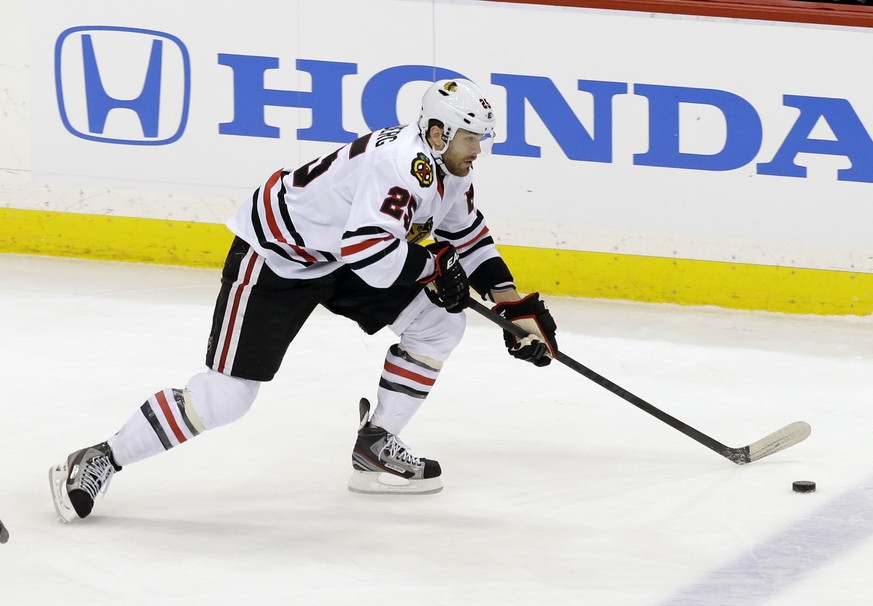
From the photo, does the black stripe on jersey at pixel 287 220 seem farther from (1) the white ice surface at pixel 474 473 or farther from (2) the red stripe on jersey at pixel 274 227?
(1) the white ice surface at pixel 474 473

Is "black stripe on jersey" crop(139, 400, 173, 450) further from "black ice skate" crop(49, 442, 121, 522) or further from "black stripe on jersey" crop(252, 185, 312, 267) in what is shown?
"black stripe on jersey" crop(252, 185, 312, 267)

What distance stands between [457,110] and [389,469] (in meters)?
0.92

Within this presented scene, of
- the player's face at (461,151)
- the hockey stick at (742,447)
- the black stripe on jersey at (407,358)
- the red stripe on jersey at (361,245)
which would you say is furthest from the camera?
the hockey stick at (742,447)

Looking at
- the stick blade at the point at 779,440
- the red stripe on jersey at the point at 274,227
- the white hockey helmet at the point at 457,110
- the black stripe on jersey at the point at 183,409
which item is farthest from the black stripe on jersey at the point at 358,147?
the stick blade at the point at 779,440

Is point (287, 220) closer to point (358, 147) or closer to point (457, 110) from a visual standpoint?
point (358, 147)

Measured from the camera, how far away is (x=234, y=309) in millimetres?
3383

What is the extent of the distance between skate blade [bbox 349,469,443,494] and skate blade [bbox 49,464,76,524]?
678 millimetres

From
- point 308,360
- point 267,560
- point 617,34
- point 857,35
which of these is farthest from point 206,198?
point 267,560

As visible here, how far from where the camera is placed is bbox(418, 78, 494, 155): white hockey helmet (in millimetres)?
3271

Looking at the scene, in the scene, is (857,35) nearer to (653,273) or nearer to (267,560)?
(653,273)

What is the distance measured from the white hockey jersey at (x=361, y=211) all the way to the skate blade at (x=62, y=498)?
67 centimetres

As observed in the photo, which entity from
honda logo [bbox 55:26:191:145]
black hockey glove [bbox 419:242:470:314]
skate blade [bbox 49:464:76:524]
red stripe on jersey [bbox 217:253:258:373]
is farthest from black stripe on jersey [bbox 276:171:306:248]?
honda logo [bbox 55:26:191:145]

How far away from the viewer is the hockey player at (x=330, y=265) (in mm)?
3240

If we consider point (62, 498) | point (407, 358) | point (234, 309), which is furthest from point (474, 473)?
point (62, 498)
